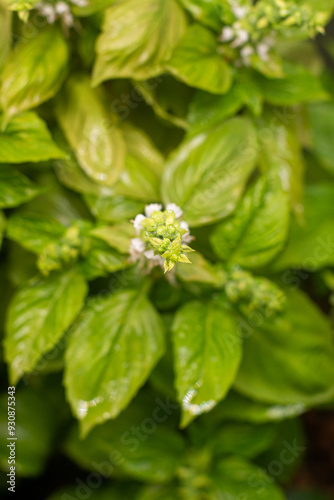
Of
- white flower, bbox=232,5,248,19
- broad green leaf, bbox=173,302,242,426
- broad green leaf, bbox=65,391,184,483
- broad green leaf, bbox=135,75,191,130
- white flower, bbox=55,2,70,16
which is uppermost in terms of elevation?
white flower, bbox=232,5,248,19

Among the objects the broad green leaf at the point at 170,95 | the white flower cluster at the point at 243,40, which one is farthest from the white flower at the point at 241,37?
the broad green leaf at the point at 170,95

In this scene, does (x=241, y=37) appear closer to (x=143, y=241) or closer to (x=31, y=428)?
(x=143, y=241)

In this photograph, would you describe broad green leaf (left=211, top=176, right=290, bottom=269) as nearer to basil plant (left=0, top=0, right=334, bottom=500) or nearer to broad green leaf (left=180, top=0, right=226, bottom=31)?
basil plant (left=0, top=0, right=334, bottom=500)

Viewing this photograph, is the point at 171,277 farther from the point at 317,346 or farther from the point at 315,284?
the point at 315,284

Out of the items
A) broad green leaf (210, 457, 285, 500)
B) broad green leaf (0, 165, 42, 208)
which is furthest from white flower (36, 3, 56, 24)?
broad green leaf (210, 457, 285, 500)

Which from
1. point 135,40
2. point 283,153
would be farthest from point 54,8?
point 283,153

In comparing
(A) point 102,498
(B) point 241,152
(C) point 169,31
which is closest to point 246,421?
(A) point 102,498
